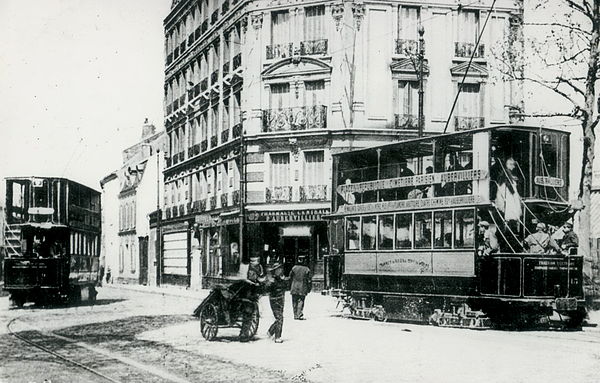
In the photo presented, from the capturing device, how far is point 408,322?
714 inches

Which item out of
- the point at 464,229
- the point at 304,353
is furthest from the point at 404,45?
the point at 304,353

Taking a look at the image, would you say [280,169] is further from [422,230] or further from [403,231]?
[422,230]

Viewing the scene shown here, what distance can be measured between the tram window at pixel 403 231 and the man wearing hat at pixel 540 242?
2627 mm

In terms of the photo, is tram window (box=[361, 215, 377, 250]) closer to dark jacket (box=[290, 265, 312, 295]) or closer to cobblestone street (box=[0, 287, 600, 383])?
dark jacket (box=[290, 265, 312, 295])

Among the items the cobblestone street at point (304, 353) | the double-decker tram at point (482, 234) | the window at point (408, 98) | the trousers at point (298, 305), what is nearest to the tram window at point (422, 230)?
the double-decker tram at point (482, 234)

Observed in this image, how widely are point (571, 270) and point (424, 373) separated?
23.6 ft

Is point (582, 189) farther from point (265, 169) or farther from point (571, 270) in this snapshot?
point (265, 169)

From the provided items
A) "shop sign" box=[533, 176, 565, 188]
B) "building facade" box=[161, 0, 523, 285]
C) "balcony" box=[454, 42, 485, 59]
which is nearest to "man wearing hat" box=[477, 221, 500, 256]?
"shop sign" box=[533, 176, 565, 188]

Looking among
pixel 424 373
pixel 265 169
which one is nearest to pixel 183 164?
pixel 265 169

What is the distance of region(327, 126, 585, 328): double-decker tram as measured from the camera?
15.9 m

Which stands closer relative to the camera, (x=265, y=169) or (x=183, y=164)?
(x=265, y=169)

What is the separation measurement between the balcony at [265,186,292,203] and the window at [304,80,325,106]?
Answer: 142 inches

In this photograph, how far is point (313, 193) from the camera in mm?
31125

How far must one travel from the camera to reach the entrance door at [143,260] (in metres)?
49.5
